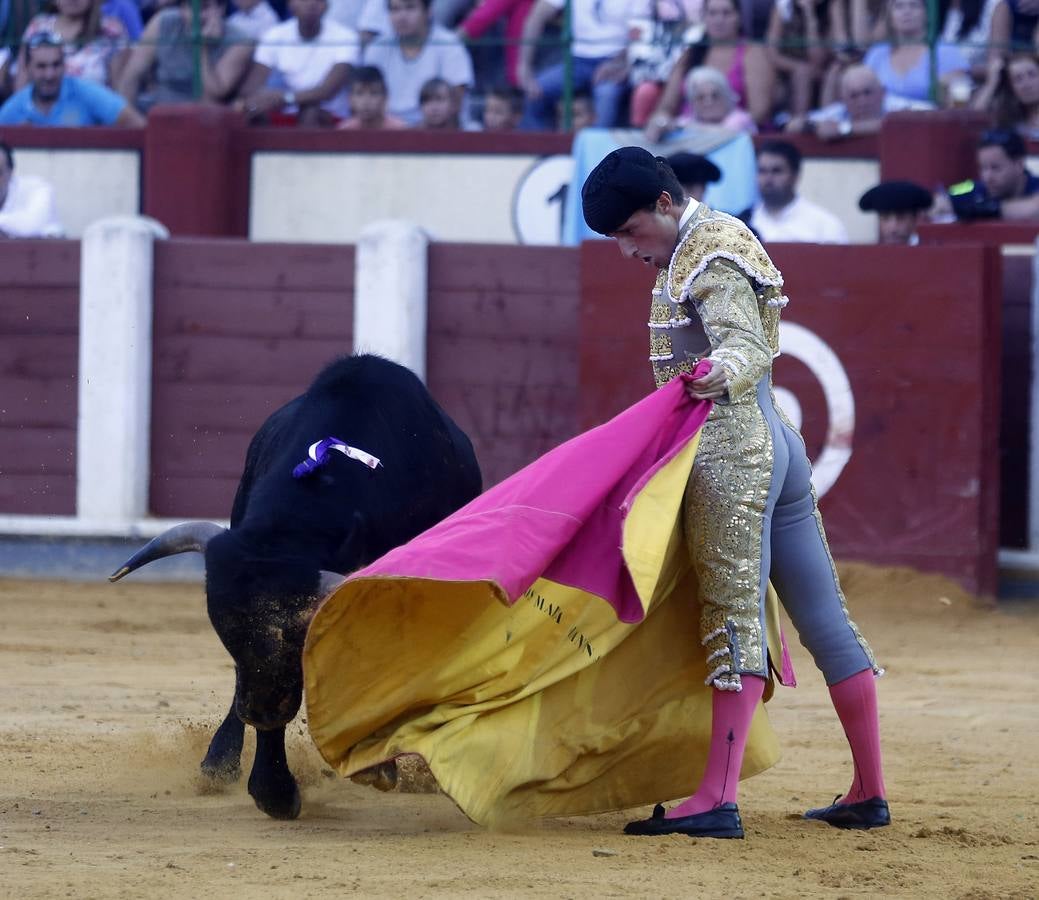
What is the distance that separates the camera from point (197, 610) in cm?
584

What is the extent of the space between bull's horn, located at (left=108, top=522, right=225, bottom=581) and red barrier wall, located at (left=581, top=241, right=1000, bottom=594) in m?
2.96

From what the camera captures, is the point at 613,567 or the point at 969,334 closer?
the point at 613,567

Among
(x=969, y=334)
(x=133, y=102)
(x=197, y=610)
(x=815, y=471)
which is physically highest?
(x=133, y=102)

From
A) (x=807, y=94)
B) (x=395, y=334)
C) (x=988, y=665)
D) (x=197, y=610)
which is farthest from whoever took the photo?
(x=807, y=94)

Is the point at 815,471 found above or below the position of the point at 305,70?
below

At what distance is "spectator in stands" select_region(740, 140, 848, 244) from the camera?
6512 millimetres

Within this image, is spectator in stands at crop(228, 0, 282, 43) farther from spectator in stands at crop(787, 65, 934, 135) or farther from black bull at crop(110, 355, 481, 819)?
black bull at crop(110, 355, 481, 819)

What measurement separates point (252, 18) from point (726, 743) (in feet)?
19.0

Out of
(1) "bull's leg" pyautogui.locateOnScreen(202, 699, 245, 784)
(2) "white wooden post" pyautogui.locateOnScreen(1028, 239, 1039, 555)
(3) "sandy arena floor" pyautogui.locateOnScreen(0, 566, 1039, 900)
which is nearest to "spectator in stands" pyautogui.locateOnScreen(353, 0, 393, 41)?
(2) "white wooden post" pyautogui.locateOnScreen(1028, 239, 1039, 555)

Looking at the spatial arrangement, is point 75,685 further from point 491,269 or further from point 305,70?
point 305,70

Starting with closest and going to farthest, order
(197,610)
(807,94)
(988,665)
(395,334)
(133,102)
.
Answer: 1. (988,665)
2. (197,610)
3. (395,334)
4. (807,94)
5. (133,102)

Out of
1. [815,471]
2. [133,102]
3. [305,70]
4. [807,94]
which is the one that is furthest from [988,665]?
[133,102]

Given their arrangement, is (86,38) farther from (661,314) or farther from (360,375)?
(661,314)

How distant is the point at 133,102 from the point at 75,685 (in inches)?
162
